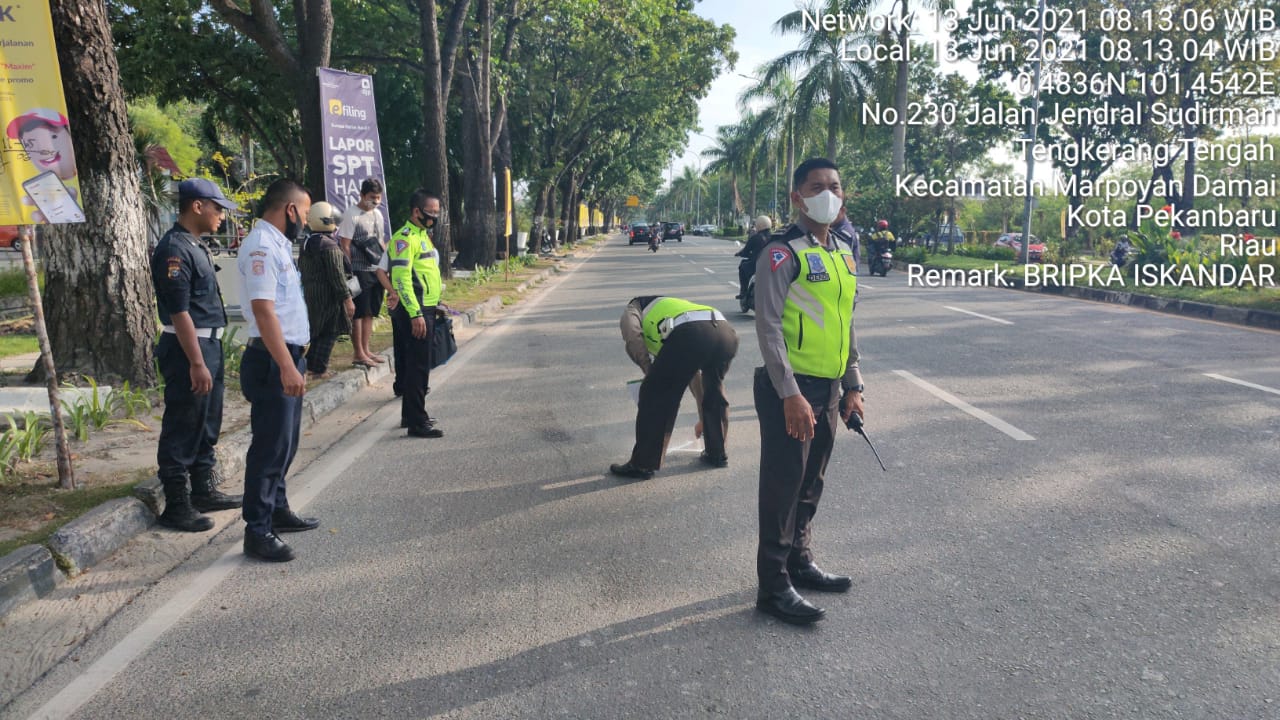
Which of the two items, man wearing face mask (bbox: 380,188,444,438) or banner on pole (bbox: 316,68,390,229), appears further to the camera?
banner on pole (bbox: 316,68,390,229)

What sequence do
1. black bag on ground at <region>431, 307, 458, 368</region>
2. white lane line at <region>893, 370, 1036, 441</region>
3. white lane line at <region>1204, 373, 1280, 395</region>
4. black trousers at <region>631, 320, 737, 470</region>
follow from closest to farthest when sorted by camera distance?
black trousers at <region>631, 320, 737, 470</region> → white lane line at <region>893, 370, 1036, 441</region> → black bag on ground at <region>431, 307, 458, 368</region> → white lane line at <region>1204, 373, 1280, 395</region>

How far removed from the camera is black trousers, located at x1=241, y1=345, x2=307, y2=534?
14.0 ft

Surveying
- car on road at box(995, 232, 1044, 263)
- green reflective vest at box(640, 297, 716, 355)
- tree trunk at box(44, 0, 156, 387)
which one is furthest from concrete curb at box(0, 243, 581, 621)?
car on road at box(995, 232, 1044, 263)

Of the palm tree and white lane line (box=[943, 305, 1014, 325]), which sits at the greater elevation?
the palm tree

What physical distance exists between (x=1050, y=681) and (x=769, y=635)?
98cm

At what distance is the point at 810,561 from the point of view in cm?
388

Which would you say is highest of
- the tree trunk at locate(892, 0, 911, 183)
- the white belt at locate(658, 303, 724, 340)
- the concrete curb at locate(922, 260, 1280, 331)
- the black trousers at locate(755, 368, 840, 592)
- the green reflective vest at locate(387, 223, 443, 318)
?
Result: the tree trunk at locate(892, 0, 911, 183)

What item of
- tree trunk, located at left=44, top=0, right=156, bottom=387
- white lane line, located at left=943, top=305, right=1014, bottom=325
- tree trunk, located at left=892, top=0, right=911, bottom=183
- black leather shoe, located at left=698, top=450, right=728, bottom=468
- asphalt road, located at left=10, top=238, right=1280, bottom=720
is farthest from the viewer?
tree trunk, located at left=892, top=0, right=911, bottom=183

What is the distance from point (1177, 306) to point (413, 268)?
14401 millimetres

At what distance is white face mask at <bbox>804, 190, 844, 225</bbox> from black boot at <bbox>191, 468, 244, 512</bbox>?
3.57 meters

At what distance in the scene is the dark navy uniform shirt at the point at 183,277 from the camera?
439 centimetres

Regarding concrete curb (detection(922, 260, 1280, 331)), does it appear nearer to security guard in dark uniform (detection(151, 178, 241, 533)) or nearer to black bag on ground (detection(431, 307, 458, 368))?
black bag on ground (detection(431, 307, 458, 368))

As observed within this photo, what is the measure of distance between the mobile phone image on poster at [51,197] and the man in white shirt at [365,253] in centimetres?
360

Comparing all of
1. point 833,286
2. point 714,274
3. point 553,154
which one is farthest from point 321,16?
point 553,154
